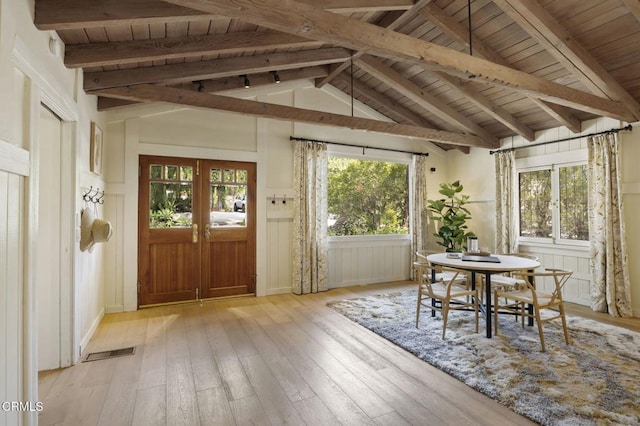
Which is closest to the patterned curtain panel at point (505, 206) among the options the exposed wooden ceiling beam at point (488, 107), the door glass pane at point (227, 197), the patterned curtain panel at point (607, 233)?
the exposed wooden ceiling beam at point (488, 107)

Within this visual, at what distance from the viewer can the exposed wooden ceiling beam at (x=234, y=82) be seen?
145 inches

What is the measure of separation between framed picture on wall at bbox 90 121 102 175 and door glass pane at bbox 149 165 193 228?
0.72 m

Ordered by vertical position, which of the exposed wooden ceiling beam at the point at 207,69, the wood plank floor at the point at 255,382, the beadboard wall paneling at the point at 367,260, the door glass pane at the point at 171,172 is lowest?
the wood plank floor at the point at 255,382

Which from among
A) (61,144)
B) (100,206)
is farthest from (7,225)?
(100,206)

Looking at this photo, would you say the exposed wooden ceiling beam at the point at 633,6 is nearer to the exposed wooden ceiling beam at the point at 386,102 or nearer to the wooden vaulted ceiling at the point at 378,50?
the wooden vaulted ceiling at the point at 378,50

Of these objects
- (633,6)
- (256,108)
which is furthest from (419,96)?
(256,108)

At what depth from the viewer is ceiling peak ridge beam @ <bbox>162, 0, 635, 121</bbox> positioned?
173 cm

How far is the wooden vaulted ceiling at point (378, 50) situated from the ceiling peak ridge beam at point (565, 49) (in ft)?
0.04

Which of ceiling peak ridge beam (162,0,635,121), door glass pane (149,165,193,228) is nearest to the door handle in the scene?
door glass pane (149,165,193,228)

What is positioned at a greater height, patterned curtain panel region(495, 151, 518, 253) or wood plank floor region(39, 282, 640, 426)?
patterned curtain panel region(495, 151, 518, 253)

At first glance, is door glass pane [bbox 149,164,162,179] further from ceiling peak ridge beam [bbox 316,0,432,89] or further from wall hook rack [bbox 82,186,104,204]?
ceiling peak ridge beam [bbox 316,0,432,89]

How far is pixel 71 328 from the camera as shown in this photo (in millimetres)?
2689

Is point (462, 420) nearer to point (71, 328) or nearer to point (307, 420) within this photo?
point (307, 420)

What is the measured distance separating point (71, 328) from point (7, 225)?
1500 mm
